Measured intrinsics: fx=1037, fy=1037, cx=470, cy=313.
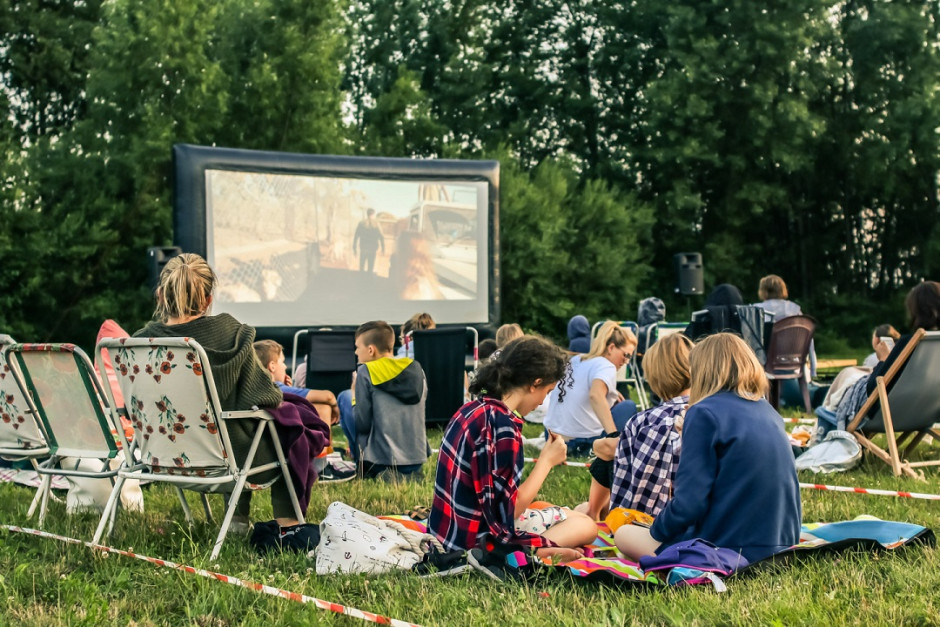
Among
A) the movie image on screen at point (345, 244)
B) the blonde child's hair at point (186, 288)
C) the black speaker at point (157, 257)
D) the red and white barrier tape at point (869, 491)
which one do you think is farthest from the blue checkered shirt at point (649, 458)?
the black speaker at point (157, 257)

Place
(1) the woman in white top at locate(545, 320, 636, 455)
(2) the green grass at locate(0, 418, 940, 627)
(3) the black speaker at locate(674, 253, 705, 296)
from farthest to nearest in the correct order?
(3) the black speaker at locate(674, 253, 705, 296)
(1) the woman in white top at locate(545, 320, 636, 455)
(2) the green grass at locate(0, 418, 940, 627)

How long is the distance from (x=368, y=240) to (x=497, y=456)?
33.2 feet

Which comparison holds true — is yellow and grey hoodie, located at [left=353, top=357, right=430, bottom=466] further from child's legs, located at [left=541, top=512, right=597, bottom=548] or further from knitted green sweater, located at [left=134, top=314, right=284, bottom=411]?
child's legs, located at [left=541, top=512, right=597, bottom=548]

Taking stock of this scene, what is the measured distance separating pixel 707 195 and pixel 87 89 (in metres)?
13.9

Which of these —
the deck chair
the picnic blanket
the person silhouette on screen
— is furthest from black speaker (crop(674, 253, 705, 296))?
the picnic blanket

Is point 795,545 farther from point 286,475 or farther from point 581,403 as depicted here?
point 581,403

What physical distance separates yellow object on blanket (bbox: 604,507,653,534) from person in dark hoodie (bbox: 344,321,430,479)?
2089 millimetres

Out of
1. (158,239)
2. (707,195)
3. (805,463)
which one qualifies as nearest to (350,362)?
(805,463)

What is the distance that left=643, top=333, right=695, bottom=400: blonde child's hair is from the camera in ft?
13.3

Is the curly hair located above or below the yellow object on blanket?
above

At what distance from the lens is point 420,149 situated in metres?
22.5

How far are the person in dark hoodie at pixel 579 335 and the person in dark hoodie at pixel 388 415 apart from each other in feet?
8.26

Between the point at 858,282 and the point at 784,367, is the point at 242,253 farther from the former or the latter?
the point at 858,282

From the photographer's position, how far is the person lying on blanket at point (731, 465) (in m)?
3.29
